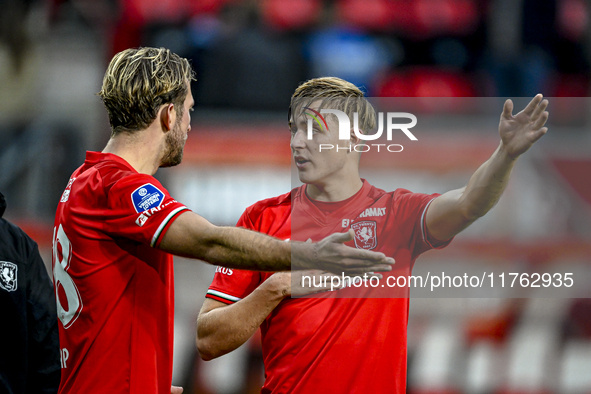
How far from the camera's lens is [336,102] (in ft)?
8.30

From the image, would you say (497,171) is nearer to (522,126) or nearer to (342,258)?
(522,126)

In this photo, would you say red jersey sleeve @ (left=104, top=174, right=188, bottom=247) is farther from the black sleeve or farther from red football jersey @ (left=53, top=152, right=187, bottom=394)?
the black sleeve

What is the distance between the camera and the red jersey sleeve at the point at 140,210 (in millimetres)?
2148

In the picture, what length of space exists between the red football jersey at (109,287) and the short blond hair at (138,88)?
0.56 feet

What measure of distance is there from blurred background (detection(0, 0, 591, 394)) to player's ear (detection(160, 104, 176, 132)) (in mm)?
799

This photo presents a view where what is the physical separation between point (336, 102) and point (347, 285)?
717 millimetres

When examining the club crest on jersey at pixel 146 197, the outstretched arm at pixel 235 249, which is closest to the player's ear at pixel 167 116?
the club crest on jersey at pixel 146 197

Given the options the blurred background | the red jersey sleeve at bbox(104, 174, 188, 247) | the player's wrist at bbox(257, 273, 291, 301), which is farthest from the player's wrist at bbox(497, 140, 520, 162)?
the red jersey sleeve at bbox(104, 174, 188, 247)

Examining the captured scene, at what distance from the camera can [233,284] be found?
2.46 meters

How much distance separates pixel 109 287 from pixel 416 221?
3.71 feet

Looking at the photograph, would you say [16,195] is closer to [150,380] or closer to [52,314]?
[52,314]

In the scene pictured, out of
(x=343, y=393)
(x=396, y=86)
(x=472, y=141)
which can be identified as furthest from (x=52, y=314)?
(x=396, y=86)

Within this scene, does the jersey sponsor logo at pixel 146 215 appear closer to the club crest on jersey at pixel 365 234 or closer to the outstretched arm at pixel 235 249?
the outstretched arm at pixel 235 249

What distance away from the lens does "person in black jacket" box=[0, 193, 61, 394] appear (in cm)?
280
